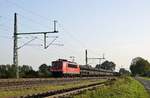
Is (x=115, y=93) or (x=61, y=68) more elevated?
(x=61, y=68)

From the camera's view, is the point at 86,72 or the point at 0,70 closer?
the point at 0,70

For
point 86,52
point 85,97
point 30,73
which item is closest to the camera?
point 85,97

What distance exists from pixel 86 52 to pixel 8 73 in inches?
2270

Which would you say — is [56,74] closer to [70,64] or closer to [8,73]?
[70,64]

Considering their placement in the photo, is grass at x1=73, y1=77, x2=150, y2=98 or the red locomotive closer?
grass at x1=73, y1=77, x2=150, y2=98

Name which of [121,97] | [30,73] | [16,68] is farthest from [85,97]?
[30,73]

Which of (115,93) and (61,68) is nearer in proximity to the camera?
(115,93)

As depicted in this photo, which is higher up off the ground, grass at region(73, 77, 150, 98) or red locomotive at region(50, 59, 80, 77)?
red locomotive at region(50, 59, 80, 77)

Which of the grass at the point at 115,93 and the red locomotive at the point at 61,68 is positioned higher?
the red locomotive at the point at 61,68

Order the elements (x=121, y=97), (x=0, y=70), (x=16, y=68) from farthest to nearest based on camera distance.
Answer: (x=0, y=70), (x=16, y=68), (x=121, y=97)

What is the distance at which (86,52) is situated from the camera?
373 feet

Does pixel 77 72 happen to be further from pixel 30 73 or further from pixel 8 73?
pixel 8 73

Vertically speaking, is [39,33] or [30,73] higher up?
[39,33]

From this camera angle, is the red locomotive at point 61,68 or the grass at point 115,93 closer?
the grass at point 115,93
